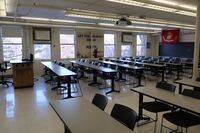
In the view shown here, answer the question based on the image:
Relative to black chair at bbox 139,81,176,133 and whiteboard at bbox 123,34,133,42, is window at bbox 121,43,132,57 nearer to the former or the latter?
whiteboard at bbox 123,34,133,42

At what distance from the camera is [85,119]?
206cm

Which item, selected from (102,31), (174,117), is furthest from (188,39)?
(174,117)

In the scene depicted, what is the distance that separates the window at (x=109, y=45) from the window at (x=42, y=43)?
3.86 metres

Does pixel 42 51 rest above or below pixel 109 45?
below

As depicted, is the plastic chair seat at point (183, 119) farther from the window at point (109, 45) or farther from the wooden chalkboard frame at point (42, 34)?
the window at point (109, 45)

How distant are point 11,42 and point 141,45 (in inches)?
369

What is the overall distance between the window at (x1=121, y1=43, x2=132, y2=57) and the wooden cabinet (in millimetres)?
7561

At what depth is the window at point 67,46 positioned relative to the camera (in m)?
10.5

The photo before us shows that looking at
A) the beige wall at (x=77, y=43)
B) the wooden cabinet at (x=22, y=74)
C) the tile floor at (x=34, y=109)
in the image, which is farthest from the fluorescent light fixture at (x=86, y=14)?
the beige wall at (x=77, y=43)

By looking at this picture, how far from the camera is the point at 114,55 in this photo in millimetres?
12531

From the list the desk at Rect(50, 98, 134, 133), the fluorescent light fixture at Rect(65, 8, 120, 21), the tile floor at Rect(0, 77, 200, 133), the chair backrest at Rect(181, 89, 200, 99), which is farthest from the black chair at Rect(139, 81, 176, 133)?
the fluorescent light fixture at Rect(65, 8, 120, 21)

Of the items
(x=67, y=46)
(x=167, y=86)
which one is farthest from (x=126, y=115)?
(x=67, y=46)

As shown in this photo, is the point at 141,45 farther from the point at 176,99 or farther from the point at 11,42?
the point at 176,99

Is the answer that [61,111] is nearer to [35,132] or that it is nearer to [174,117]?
[35,132]
